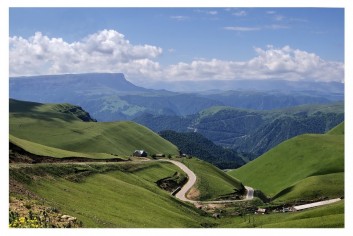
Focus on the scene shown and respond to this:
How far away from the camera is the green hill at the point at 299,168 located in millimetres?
123144

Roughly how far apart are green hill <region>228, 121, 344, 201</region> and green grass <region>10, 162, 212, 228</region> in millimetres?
54943

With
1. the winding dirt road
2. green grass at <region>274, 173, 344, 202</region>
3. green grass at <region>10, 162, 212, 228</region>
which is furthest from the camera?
green grass at <region>274, 173, 344, 202</region>

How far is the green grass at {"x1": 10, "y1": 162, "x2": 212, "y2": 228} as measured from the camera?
44.9 meters

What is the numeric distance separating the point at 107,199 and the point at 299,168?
123 meters

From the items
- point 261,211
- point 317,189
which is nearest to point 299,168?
point 317,189

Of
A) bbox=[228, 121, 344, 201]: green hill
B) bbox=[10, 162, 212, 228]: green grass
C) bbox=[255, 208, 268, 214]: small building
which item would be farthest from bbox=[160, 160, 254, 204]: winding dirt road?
bbox=[10, 162, 212, 228]: green grass

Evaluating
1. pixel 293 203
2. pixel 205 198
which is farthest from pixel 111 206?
pixel 293 203

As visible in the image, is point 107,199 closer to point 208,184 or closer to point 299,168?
point 208,184

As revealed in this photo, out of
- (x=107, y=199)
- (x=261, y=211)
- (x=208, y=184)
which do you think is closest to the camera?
(x=107, y=199)

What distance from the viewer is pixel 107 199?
55.4 meters

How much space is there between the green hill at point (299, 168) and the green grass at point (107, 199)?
180 feet

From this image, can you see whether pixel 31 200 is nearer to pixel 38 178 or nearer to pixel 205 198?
pixel 38 178

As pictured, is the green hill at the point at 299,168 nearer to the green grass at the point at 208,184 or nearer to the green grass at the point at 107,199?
the green grass at the point at 208,184

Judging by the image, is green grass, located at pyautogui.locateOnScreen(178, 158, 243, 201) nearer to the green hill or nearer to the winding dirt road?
the winding dirt road
